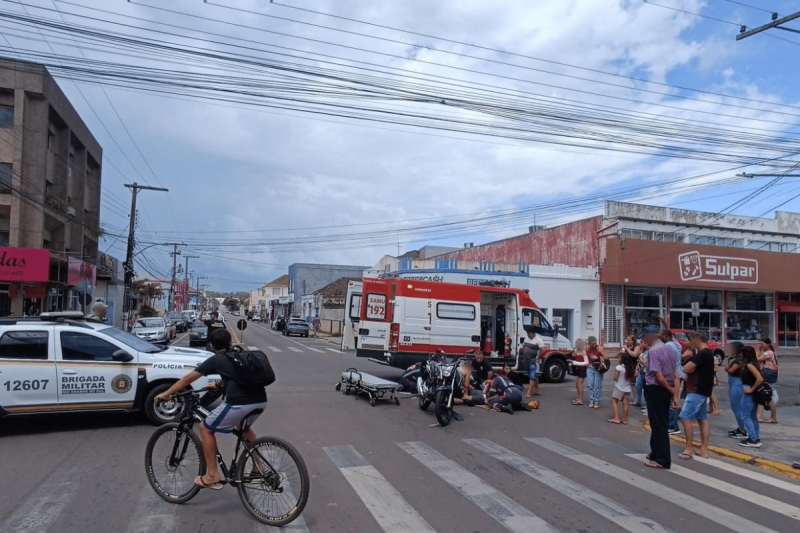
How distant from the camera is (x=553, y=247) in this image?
3697cm

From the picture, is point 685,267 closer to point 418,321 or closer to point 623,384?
point 418,321

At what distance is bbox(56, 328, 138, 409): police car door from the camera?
9.04 meters

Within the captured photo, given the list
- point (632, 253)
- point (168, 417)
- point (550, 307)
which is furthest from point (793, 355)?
point (168, 417)

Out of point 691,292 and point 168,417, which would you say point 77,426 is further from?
point 691,292

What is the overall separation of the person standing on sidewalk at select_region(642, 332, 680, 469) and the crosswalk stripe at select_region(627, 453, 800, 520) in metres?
0.25

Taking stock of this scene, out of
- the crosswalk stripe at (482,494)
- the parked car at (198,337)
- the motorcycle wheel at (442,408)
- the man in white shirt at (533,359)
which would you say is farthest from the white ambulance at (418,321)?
the parked car at (198,337)

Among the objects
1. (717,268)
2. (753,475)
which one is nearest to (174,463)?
(753,475)

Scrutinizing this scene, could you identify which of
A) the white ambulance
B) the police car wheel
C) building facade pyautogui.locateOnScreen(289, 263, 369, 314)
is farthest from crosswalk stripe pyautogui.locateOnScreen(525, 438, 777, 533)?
building facade pyautogui.locateOnScreen(289, 263, 369, 314)

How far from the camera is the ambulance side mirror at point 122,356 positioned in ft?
29.9

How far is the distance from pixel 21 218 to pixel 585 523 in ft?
108

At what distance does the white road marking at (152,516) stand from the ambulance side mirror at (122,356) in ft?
11.7

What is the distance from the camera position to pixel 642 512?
232 inches

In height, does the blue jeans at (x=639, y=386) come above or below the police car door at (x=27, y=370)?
below

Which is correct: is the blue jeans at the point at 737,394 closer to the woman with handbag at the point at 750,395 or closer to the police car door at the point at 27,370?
the woman with handbag at the point at 750,395
